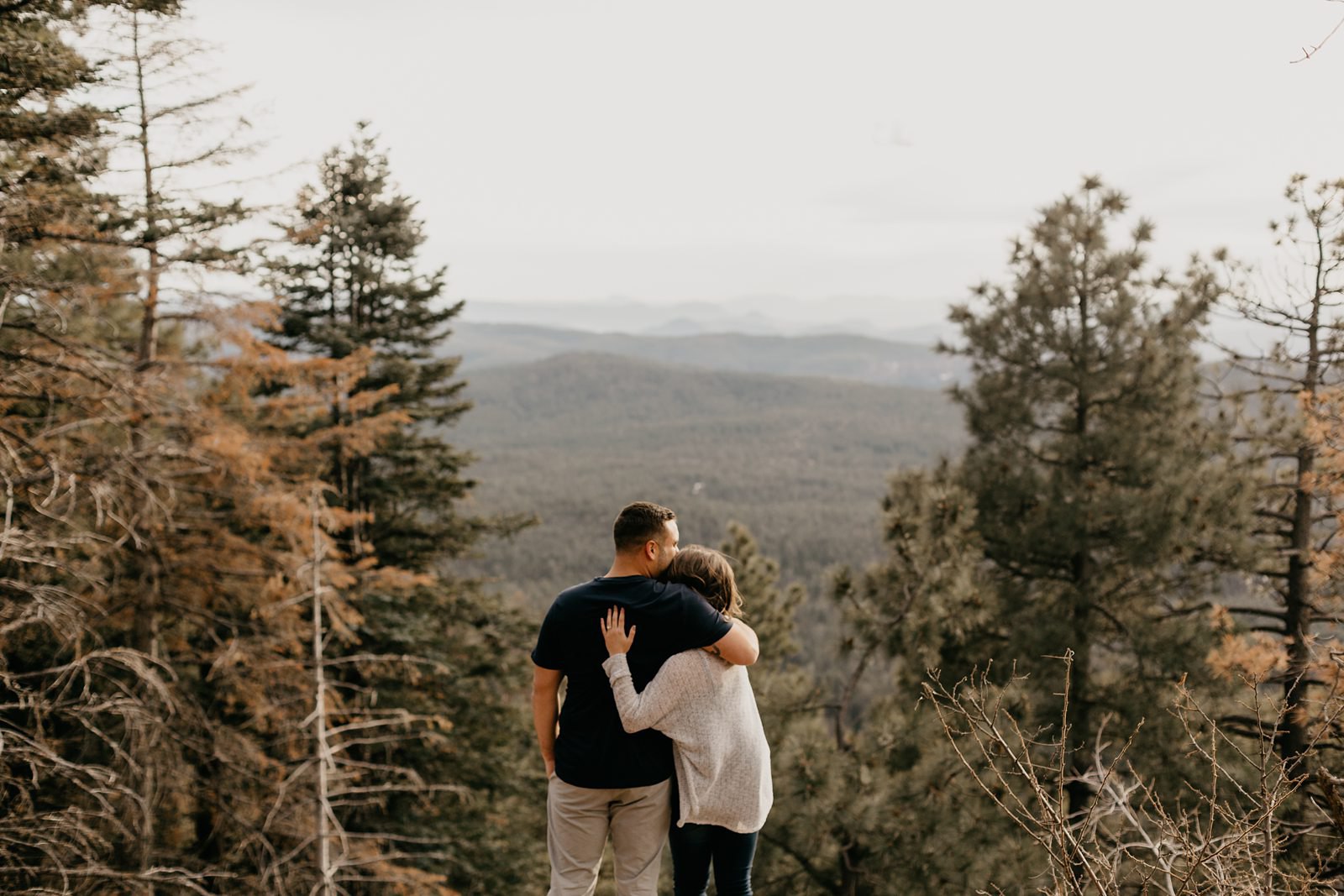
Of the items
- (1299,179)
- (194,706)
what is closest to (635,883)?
(194,706)

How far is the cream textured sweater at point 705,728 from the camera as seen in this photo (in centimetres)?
319

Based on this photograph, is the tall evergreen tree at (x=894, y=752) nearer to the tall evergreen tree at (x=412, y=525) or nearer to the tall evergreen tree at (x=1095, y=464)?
the tall evergreen tree at (x=1095, y=464)

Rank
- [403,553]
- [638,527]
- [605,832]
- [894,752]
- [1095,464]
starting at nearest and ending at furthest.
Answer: [638,527], [605,832], [894,752], [1095,464], [403,553]

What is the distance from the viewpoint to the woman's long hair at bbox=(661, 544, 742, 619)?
3.36 m

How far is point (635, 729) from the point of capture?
3.19m

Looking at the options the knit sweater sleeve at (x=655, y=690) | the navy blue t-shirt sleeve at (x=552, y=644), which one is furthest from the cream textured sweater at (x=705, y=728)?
the navy blue t-shirt sleeve at (x=552, y=644)

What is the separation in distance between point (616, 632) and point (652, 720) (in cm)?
35

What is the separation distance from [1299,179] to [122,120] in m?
8.93

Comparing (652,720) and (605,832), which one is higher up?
(652,720)

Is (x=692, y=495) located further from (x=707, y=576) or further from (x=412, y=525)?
(x=707, y=576)

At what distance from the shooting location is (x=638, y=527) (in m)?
3.35

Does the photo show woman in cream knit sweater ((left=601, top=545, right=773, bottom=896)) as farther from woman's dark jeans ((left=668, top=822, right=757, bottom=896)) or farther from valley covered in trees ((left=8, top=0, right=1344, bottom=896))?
valley covered in trees ((left=8, top=0, right=1344, bottom=896))

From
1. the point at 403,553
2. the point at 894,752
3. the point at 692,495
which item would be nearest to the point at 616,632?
the point at 894,752

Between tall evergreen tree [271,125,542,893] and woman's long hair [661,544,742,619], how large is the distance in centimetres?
835
